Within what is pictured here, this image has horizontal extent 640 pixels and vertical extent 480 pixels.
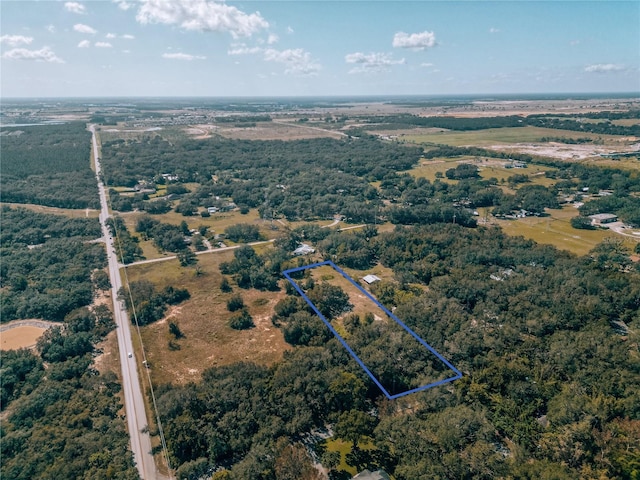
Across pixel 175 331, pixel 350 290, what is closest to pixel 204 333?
pixel 175 331

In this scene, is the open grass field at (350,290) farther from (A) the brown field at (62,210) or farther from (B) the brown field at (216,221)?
(A) the brown field at (62,210)

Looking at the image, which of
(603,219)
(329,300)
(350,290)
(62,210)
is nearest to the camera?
(329,300)

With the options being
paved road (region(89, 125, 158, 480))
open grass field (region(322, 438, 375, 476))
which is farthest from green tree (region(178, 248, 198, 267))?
open grass field (region(322, 438, 375, 476))

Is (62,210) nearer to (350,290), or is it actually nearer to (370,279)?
(350,290)

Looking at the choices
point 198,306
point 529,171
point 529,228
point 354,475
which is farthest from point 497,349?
point 529,171

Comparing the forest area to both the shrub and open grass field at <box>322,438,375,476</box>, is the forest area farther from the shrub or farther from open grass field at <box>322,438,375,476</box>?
the shrub

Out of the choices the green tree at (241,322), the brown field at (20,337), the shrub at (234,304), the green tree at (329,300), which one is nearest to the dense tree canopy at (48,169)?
the brown field at (20,337)
